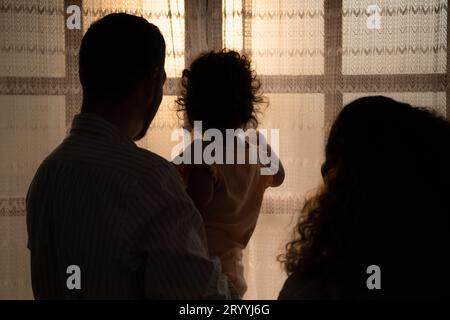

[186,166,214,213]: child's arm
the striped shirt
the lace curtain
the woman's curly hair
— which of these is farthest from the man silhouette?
the lace curtain

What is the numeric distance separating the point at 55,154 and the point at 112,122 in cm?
11

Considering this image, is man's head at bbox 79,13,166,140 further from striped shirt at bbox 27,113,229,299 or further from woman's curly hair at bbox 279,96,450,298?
woman's curly hair at bbox 279,96,450,298

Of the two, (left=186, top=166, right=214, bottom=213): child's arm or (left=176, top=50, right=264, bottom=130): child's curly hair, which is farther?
(left=176, top=50, right=264, bottom=130): child's curly hair

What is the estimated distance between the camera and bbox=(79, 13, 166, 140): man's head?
969mm

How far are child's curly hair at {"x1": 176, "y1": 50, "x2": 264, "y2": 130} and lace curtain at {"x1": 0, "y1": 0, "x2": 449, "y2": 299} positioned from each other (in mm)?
572

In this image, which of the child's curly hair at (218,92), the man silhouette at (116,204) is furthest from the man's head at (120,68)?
the child's curly hair at (218,92)

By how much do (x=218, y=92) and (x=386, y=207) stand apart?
2.53ft

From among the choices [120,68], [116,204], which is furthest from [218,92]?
[116,204]

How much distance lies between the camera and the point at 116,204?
885 mm

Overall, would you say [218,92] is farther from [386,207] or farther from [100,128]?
[386,207]

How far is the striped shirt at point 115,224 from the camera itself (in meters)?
0.87

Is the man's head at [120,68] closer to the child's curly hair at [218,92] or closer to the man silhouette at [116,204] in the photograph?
the man silhouette at [116,204]
